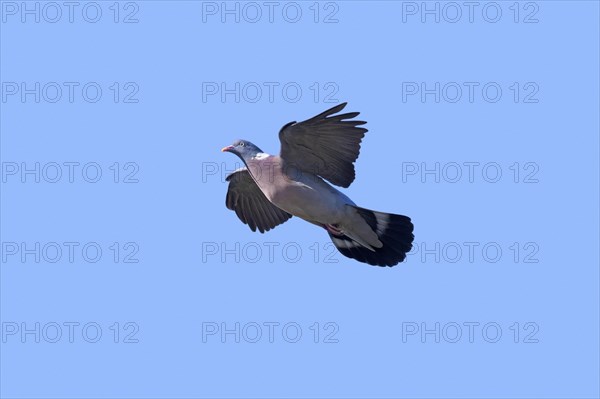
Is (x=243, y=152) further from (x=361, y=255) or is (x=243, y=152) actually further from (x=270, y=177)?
(x=361, y=255)

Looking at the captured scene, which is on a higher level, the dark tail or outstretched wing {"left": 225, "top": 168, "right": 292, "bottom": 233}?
outstretched wing {"left": 225, "top": 168, "right": 292, "bottom": 233}

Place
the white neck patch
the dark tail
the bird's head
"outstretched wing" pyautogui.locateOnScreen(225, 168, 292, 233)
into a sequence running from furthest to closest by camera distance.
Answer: "outstretched wing" pyautogui.locateOnScreen(225, 168, 292, 233) → the bird's head → the dark tail → the white neck patch

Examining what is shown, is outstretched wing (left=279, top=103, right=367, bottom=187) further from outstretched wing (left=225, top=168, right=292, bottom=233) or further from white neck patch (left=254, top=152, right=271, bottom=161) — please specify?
outstretched wing (left=225, top=168, right=292, bottom=233)

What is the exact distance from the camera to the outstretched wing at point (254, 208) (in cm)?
1647

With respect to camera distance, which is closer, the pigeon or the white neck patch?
the pigeon

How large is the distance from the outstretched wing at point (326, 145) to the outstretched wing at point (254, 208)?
4.58 feet

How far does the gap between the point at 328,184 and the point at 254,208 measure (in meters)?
1.64

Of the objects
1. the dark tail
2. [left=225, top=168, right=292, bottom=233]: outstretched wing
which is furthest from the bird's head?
the dark tail

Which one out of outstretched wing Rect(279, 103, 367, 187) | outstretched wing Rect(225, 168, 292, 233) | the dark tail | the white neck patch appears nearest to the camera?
outstretched wing Rect(279, 103, 367, 187)

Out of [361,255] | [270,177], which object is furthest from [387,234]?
[270,177]

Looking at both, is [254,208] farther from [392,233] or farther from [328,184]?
[392,233]

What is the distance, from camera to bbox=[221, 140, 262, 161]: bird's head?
15.6m

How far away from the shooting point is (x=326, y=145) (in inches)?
588

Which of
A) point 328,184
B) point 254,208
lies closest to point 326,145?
point 328,184
